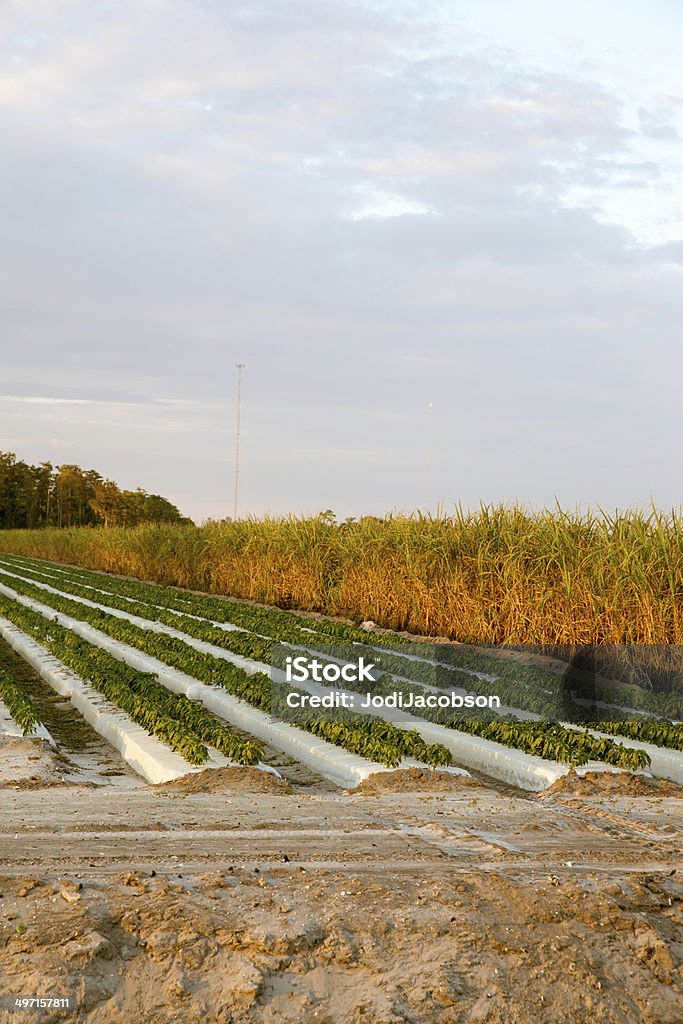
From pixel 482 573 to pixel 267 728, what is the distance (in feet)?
15.2

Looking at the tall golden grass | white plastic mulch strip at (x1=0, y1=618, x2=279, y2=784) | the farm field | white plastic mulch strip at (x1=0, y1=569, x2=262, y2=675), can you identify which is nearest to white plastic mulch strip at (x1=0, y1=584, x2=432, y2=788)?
the farm field

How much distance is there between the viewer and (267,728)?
7031 mm

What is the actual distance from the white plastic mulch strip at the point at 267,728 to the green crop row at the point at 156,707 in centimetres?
25

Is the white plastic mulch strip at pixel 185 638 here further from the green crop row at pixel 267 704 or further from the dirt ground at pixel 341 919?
the dirt ground at pixel 341 919

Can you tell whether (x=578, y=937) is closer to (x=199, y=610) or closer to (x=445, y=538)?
(x=445, y=538)

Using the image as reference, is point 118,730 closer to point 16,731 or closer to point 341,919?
point 16,731

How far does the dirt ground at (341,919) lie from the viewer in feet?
9.17

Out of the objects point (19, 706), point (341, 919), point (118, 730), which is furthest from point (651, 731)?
point (19, 706)

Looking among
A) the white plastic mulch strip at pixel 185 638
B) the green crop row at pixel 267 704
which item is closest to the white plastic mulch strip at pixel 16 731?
the green crop row at pixel 267 704

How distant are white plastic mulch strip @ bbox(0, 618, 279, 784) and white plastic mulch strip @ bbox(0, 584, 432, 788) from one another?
442 millimetres

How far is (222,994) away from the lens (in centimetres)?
282

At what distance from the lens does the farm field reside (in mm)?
2854

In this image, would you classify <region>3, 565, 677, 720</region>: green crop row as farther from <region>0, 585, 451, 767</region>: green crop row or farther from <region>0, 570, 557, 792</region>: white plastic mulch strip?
<region>0, 570, 557, 792</region>: white plastic mulch strip

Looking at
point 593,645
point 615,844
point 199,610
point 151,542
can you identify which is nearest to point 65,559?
point 151,542
